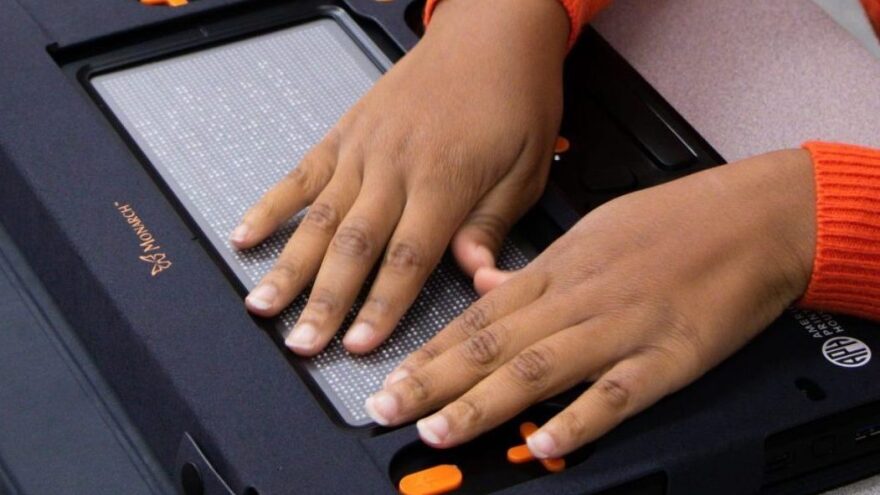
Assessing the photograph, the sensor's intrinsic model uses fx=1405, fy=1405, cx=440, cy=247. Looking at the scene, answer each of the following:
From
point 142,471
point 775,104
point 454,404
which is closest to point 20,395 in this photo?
point 142,471

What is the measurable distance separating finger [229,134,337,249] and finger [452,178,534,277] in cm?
9

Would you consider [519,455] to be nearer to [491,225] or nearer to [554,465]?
[554,465]

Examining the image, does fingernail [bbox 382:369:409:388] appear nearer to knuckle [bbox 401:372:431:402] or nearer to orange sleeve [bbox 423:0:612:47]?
knuckle [bbox 401:372:431:402]

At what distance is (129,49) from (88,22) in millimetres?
37

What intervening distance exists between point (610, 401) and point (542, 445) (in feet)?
0.16

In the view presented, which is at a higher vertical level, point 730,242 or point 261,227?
point 261,227

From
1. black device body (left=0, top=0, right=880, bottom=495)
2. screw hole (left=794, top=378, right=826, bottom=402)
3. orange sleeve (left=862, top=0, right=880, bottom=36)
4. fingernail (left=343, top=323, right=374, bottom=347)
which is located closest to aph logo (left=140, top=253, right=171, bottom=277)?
black device body (left=0, top=0, right=880, bottom=495)

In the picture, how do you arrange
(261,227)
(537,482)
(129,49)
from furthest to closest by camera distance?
(129,49) < (261,227) < (537,482)

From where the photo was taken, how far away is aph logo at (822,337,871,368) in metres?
0.80

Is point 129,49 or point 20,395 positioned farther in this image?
point 129,49

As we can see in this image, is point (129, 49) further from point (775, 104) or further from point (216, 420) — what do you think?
point (775, 104)

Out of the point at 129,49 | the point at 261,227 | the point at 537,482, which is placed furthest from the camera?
the point at 129,49

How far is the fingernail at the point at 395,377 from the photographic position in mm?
737

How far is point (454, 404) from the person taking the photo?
2.38 ft
